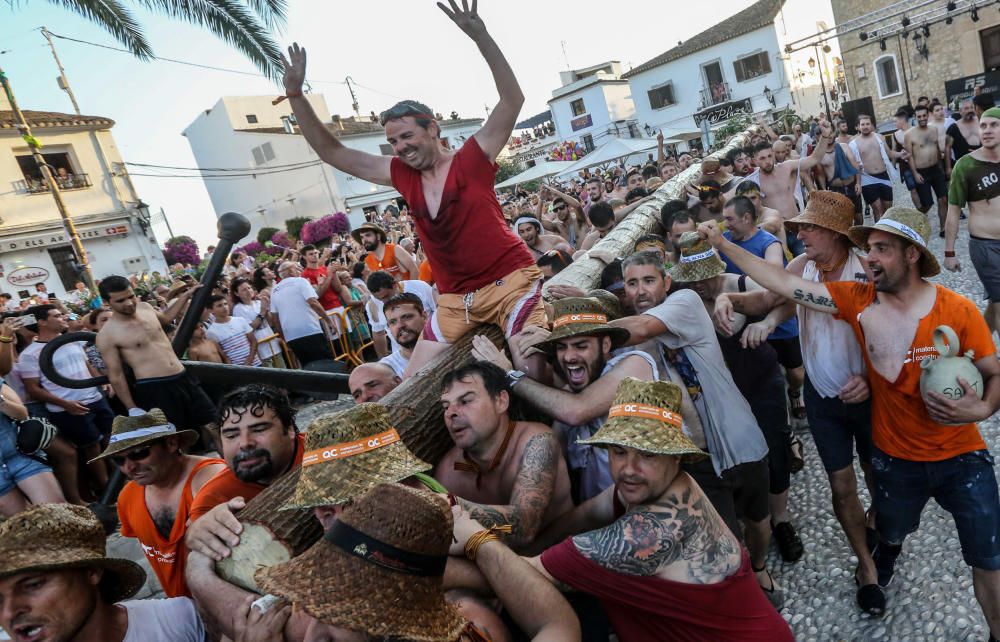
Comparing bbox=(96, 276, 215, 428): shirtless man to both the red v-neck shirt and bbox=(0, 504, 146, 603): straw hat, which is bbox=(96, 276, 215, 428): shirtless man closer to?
the red v-neck shirt

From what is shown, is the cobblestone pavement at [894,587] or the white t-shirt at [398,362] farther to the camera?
the white t-shirt at [398,362]

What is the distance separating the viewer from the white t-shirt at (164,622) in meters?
2.32

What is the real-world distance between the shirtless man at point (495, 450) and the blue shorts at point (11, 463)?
336 centimetres

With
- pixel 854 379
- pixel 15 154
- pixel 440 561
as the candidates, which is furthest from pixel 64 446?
pixel 15 154

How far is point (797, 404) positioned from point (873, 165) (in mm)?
5668

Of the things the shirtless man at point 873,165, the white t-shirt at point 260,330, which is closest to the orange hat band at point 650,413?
the white t-shirt at point 260,330

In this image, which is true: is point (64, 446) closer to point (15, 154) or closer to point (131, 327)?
point (131, 327)

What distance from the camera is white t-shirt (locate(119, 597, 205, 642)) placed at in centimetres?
232

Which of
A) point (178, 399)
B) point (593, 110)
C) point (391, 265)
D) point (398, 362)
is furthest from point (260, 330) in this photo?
point (593, 110)

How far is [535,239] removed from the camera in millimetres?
7363

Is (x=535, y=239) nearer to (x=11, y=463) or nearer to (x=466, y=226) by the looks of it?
(x=466, y=226)

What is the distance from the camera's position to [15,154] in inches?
870

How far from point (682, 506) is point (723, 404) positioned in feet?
4.28

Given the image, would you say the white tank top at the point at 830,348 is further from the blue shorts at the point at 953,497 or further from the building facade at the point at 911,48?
the building facade at the point at 911,48
